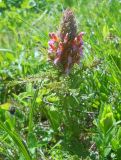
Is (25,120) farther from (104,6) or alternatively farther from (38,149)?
(104,6)

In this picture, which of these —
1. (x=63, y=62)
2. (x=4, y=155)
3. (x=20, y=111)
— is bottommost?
(x=4, y=155)

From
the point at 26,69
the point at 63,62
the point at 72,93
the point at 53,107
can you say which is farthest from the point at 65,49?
the point at 26,69

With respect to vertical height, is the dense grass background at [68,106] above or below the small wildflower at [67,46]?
below

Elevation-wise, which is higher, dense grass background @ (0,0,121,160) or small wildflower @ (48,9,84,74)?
small wildflower @ (48,9,84,74)

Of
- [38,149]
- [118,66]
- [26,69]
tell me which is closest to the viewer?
[38,149]
